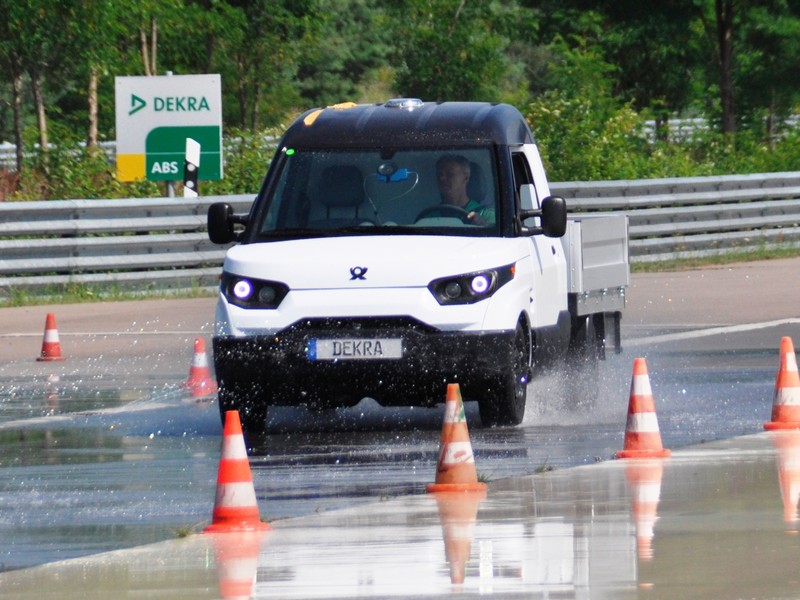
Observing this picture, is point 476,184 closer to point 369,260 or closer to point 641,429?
point 369,260

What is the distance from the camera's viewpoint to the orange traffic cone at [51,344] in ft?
56.6

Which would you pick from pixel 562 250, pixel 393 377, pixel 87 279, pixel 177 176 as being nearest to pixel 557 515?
pixel 393 377

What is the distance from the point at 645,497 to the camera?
8.80m

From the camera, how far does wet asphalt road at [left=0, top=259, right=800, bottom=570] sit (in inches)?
355

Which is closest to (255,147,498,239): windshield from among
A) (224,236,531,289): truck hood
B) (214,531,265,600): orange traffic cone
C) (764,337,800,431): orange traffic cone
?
(224,236,531,289): truck hood

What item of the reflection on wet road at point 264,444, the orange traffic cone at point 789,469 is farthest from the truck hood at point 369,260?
the orange traffic cone at point 789,469

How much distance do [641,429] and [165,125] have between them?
57.0 ft

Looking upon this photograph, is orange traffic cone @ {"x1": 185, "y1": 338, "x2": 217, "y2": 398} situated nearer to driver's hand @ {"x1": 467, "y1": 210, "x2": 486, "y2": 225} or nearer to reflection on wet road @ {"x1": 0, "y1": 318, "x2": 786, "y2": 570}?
reflection on wet road @ {"x1": 0, "y1": 318, "x2": 786, "y2": 570}

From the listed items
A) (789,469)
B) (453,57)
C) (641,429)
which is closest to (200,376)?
(641,429)

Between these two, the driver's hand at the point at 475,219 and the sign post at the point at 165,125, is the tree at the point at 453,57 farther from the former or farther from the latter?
the driver's hand at the point at 475,219

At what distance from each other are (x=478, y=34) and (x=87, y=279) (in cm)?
4032

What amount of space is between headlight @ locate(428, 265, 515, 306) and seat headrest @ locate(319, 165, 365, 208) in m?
1.01

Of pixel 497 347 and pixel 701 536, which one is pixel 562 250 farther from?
pixel 701 536

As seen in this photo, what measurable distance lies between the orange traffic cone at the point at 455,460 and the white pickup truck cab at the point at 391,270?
2.28 m
